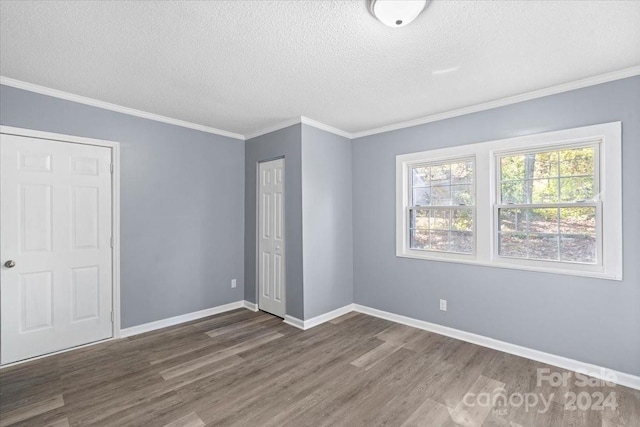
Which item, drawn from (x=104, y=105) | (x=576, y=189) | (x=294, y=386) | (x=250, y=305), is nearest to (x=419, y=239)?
(x=576, y=189)

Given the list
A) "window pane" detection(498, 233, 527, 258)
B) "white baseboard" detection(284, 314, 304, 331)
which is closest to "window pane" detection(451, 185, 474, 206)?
"window pane" detection(498, 233, 527, 258)

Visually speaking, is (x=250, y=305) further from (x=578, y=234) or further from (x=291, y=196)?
(x=578, y=234)

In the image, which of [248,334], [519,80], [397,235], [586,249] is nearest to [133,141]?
[248,334]

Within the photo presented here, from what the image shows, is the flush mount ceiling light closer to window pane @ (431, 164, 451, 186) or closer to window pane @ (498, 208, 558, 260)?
window pane @ (431, 164, 451, 186)

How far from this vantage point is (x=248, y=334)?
3494 mm

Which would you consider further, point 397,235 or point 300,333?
point 397,235

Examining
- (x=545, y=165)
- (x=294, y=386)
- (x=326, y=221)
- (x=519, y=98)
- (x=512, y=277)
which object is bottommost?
(x=294, y=386)

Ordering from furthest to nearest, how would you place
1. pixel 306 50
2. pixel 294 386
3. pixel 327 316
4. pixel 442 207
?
pixel 327 316 < pixel 442 207 < pixel 294 386 < pixel 306 50

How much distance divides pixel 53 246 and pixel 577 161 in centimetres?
499

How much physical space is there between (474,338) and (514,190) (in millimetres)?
1606

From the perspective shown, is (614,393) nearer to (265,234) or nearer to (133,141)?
(265,234)

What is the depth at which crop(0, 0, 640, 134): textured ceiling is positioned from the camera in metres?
1.79

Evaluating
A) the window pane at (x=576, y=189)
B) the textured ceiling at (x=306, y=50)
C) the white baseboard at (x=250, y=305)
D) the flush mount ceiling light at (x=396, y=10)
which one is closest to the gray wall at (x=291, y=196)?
the white baseboard at (x=250, y=305)

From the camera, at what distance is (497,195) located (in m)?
3.19
